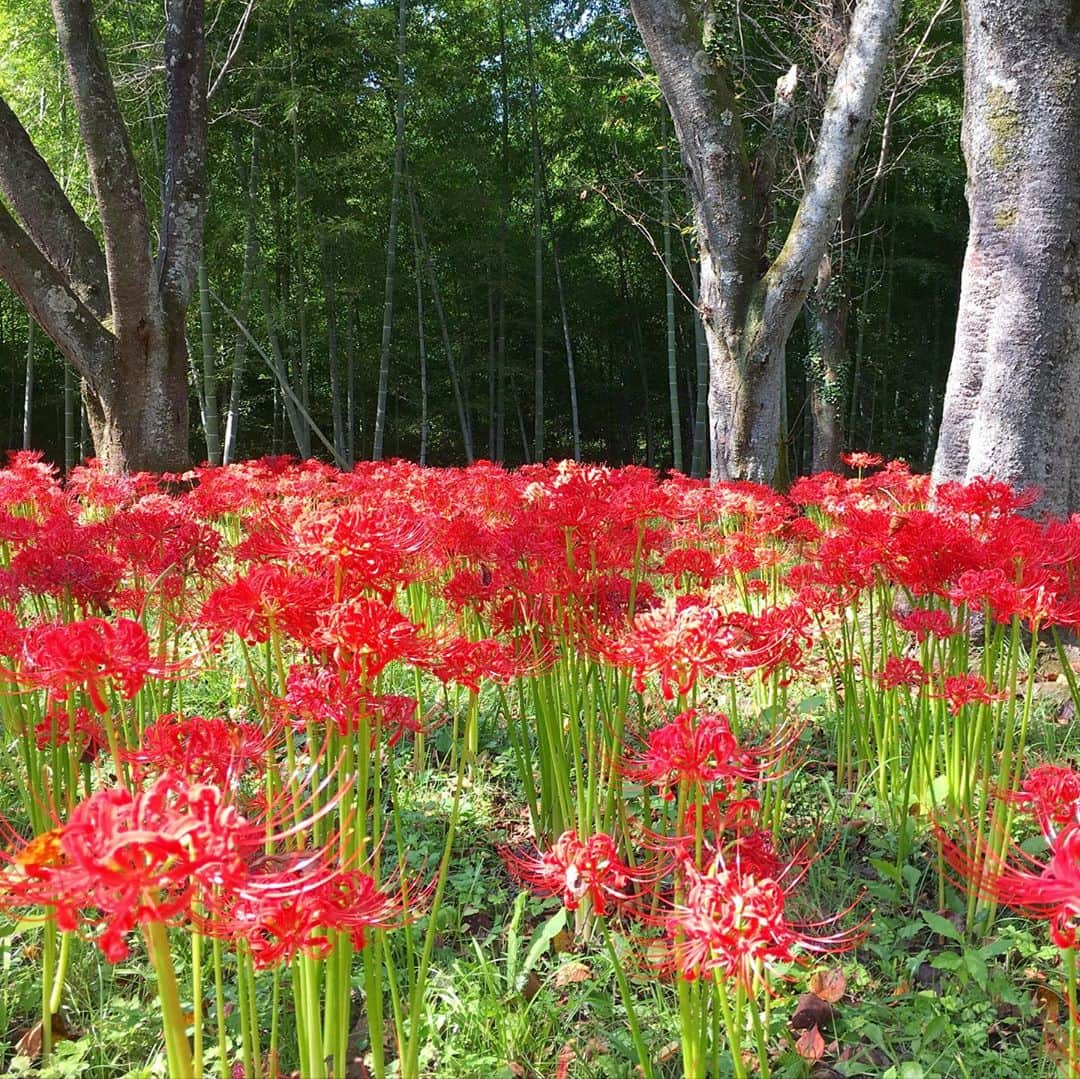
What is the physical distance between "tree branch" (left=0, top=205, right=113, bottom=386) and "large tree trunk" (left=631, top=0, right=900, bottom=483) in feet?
12.9

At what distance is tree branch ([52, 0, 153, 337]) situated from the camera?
18.4 feet

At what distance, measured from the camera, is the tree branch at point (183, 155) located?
19.8 ft

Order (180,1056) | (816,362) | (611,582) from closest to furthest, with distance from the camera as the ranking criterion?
(180,1056)
(611,582)
(816,362)

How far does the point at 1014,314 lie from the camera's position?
10.0ft

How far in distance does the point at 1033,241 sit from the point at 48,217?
5.77 metres

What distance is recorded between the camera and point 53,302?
562cm

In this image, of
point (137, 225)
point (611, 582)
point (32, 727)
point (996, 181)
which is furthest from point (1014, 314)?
point (137, 225)

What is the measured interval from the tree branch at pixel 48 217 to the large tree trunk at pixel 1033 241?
17.6 feet

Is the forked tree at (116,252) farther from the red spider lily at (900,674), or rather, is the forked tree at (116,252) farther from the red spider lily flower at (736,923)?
the red spider lily flower at (736,923)

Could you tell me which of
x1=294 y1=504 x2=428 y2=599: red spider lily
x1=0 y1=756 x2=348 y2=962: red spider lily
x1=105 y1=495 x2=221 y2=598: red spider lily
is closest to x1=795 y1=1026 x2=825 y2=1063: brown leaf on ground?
x1=294 y1=504 x2=428 y2=599: red spider lily

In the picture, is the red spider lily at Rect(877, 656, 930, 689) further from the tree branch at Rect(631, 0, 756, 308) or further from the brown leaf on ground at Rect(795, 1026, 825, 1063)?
the tree branch at Rect(631, 0, 756, 308)

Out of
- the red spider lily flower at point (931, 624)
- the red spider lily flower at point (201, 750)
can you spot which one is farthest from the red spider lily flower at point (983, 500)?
the red spider lily flower at point (201, 750)

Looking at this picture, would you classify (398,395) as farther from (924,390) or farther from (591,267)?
(924,390)

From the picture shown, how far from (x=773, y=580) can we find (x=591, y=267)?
14396 millimetres
